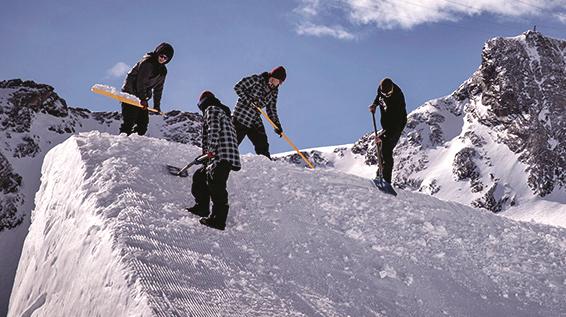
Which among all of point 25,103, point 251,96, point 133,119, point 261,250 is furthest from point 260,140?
point 25,103

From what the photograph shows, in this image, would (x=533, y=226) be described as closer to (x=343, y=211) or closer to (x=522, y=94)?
(x=343, y=211)

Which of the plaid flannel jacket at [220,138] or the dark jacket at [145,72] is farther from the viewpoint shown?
the dark jacket at [145,72]

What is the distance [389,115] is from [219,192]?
15.6 ft

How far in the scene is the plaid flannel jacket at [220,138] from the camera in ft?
20.6

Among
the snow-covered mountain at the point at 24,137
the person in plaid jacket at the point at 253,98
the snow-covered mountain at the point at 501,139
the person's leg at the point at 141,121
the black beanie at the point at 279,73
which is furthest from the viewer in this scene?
the snow-covered mountain at the point at 501,139

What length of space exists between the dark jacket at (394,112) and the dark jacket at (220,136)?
4.32 meters

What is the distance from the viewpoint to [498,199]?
385ft

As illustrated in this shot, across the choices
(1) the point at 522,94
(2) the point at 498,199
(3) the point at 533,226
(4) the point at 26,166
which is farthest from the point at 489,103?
(3) the point at 533,226

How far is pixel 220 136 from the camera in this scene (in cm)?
633

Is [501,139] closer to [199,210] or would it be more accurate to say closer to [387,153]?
[387,153]

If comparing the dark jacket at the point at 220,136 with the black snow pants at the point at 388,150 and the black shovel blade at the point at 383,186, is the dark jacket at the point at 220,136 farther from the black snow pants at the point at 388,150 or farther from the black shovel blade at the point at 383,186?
the black snow pants at the point at 388,150

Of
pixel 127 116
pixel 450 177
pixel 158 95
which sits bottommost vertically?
pixel 450 177

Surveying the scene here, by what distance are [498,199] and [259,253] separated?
122 meters

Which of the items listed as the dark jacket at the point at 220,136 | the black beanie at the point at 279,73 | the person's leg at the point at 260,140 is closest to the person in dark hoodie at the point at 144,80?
the black beanie at the point at 279,73
